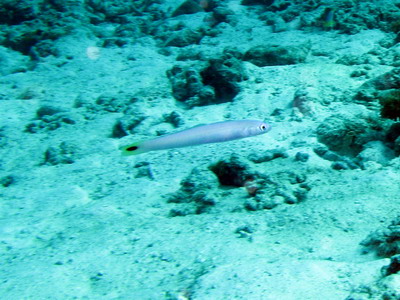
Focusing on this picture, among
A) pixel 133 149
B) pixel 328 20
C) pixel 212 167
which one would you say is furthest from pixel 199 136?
pixel 328 20

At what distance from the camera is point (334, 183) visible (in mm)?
3820

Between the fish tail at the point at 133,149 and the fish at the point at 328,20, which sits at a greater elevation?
the fish tail at the point at 133,149

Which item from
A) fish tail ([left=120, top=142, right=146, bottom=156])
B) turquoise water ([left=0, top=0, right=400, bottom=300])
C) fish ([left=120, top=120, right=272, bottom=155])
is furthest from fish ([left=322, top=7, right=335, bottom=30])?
fish tail ([left=120, top=142, right=146, bottom=156])

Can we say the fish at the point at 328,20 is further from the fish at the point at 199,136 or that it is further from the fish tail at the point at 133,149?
the fish tail at the point at 133,149

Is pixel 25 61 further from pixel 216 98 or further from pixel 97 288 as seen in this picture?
pixel 97 288

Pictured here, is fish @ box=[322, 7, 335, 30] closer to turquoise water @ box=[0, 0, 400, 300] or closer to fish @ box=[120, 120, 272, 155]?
turquoise water @ box=[0, 0, 400, 300]

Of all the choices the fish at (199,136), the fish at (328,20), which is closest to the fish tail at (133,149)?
the fish at (199,136)

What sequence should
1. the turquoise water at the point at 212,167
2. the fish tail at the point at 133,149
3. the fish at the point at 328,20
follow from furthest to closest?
the fish at the point at 328,20 → the fish tail at the point at 133,149 → the turquoise water at the point at 212,167

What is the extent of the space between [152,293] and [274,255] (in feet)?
3.07

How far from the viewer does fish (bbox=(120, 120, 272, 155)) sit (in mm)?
3076

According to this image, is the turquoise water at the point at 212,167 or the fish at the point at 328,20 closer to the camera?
the turquoise water at the point at 212,167

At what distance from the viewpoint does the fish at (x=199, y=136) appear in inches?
121

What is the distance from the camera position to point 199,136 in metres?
3.22

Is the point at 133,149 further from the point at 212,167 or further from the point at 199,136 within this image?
the point at 212,167
